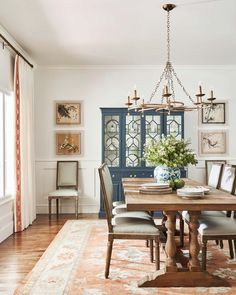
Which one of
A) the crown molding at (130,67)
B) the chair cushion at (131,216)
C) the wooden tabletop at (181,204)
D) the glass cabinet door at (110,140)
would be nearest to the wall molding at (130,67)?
the crown molding at (130,67)

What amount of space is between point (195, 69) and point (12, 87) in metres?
3.28

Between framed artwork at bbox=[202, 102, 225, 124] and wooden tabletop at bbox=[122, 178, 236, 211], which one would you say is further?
framed artwork at bbox=[202, 102, 225, 124]

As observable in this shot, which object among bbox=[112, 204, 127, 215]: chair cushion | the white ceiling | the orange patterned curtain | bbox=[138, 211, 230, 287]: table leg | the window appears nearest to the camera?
bbox=[138, 211, 230, 287]: table leg

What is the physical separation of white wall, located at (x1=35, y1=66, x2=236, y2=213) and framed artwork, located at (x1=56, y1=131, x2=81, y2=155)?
9 cm

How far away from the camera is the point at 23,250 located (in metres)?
4.06

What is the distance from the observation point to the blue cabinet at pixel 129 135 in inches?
239

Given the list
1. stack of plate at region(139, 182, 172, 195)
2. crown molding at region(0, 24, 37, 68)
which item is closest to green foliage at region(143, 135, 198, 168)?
stack of plate at region(139, 182, 172, 195)

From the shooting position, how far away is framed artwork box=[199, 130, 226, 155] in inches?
256

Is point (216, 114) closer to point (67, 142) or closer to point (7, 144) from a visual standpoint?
point (67, 142)

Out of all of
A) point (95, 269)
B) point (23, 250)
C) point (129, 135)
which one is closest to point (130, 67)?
point (129, 135)

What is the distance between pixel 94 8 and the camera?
3762 millimetres

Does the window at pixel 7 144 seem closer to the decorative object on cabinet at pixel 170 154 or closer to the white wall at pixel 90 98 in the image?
the white wall at pixel 90 98

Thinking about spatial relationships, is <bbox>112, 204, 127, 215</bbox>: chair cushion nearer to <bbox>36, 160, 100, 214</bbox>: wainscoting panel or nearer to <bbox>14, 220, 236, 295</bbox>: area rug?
<bbox>14, 220, 236, 295</bbox>: area rug

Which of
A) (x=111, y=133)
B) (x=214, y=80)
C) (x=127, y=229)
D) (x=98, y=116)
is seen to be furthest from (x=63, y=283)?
(x=214, y=80)
